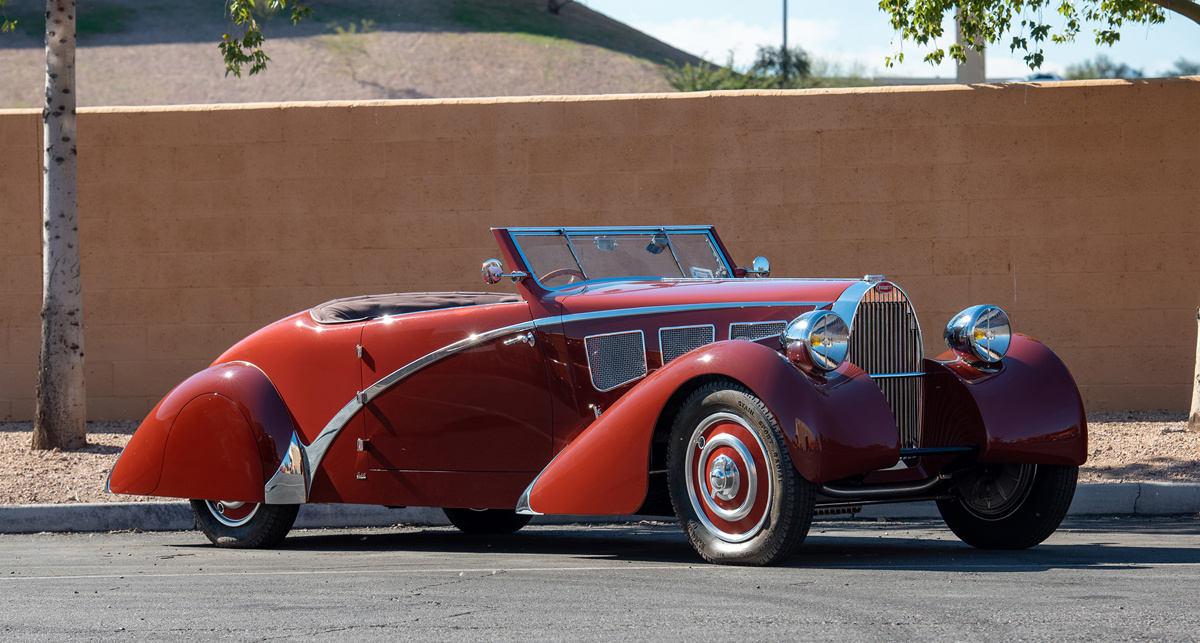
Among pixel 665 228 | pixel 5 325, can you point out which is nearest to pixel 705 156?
pixel 665 228

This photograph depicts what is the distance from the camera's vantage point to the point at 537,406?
18.6ft

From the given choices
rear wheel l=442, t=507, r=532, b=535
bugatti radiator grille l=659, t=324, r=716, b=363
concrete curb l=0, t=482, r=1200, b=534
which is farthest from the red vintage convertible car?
rear wheel l=442, t=507, r=532, b=535

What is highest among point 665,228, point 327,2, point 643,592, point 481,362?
point 327,2

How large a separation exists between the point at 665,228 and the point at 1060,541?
8.07 ft

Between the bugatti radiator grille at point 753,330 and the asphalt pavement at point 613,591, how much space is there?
96 cm

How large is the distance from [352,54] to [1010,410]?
61159 millimetres

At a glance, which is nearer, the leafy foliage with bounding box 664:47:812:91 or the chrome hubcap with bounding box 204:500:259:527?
the chrome hubcap with bounding box 204:500:259:527

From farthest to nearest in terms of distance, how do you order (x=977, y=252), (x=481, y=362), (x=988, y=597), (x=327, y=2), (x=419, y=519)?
(x=327, y=2)
(x=977, y=252)
(x=419, y=519)
(x=481, y=362)
(x=988, y=597)

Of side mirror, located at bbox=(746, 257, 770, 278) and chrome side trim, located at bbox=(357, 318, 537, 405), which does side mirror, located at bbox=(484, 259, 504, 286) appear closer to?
chrome side trim, located at bbox=(357, 318, 537, 405)

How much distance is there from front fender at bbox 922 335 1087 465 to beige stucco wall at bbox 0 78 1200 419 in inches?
183

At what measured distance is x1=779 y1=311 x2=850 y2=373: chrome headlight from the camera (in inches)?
190

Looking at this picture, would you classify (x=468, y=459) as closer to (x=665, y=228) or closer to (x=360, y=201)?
(x=665, y=228)

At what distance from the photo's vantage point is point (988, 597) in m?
4.11

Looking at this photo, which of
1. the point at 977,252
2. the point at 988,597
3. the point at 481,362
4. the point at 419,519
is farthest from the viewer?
the point at 977,252
